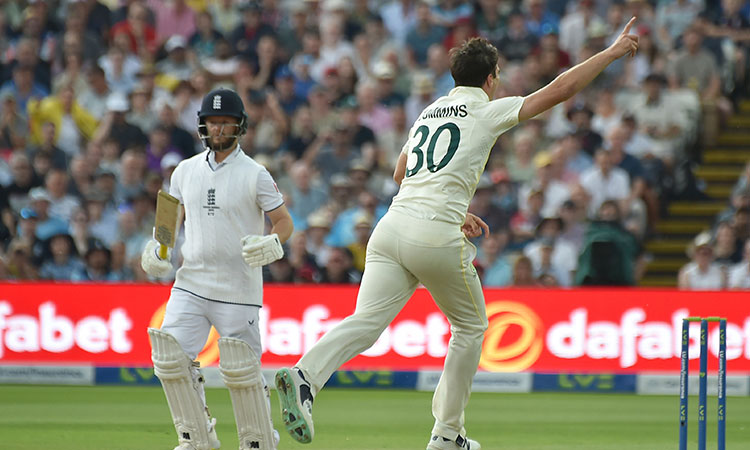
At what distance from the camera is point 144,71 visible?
1586 cm

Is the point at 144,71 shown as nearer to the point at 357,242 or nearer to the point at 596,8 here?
the point at 357,242

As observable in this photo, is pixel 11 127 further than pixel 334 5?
No

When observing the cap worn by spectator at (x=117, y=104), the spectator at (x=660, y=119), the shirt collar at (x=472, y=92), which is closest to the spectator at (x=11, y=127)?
the cap worn by spectator at (x=117, y=104)

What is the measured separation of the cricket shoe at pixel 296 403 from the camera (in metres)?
6.02

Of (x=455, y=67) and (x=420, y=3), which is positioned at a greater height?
(x=420, y=3)

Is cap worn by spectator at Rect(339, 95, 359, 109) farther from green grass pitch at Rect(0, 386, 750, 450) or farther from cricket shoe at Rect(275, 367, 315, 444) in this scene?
cricket shoe at Rect(275, 367, 315, 444)

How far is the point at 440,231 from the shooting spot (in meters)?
6.33

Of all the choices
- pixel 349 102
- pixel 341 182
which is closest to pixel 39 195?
pixel 341 182

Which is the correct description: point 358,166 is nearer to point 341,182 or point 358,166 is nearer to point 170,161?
point 341,182

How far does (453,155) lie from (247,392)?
1.65 metres

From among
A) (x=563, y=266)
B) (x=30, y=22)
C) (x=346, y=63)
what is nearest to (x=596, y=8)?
(x=346, y=63)

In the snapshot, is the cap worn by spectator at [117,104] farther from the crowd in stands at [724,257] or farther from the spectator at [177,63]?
the crowd in stands at [724,257]

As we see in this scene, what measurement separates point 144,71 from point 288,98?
2017 mm

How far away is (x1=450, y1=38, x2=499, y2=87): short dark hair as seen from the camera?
6504 millimetres
